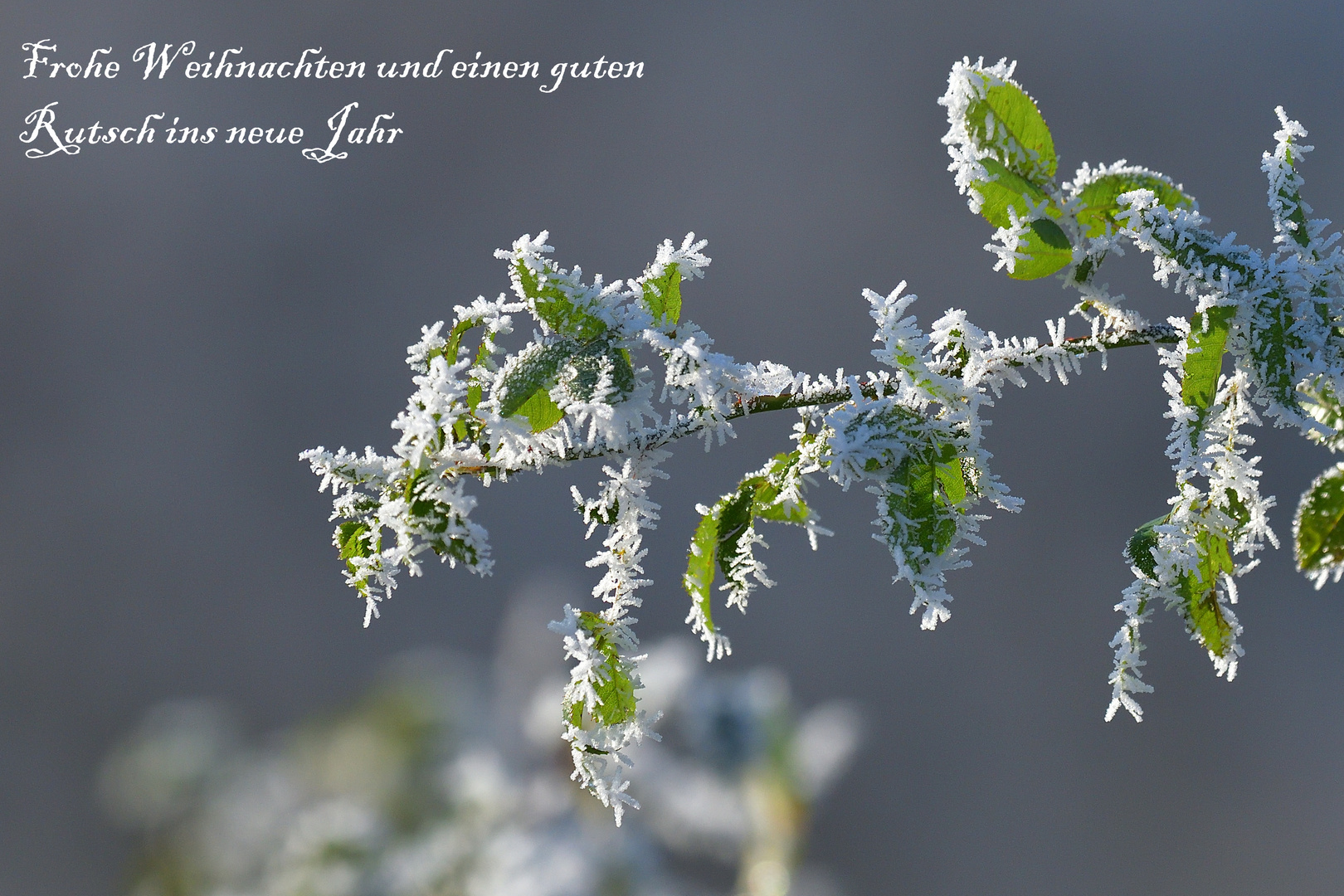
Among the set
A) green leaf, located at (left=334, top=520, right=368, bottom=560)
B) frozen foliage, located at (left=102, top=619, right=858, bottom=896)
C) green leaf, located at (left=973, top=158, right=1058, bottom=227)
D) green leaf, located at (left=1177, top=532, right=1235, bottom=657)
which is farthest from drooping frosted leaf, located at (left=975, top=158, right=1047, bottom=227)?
frozen foliage, located at (left=102, top=619, right=858, bottom=896)

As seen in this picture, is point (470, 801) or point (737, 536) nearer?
point (737, 536)

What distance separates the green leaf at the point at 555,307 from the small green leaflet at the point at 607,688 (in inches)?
3.3

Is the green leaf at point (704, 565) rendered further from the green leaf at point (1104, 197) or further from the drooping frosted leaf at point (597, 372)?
the green leaf at point (1104, 197)

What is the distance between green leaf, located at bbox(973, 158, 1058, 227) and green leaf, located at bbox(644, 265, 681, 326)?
9 centimetres

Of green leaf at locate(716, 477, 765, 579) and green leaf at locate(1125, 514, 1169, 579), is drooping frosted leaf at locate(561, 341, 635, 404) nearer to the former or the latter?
green leaf at locate(716, 477, 765, 579)

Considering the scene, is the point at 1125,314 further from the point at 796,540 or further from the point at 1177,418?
the point at 796,540

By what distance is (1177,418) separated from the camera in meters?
0.22

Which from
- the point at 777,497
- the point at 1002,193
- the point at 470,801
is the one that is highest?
the point at 1002,193

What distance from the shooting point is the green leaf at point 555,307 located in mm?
237

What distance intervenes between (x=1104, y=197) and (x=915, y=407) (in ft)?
0.31

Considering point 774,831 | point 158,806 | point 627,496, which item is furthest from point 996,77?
point 158,806

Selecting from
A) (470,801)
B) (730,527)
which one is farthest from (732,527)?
(470,801)

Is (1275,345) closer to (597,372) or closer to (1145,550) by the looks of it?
(1145,550)

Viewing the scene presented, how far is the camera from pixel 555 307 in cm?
24
